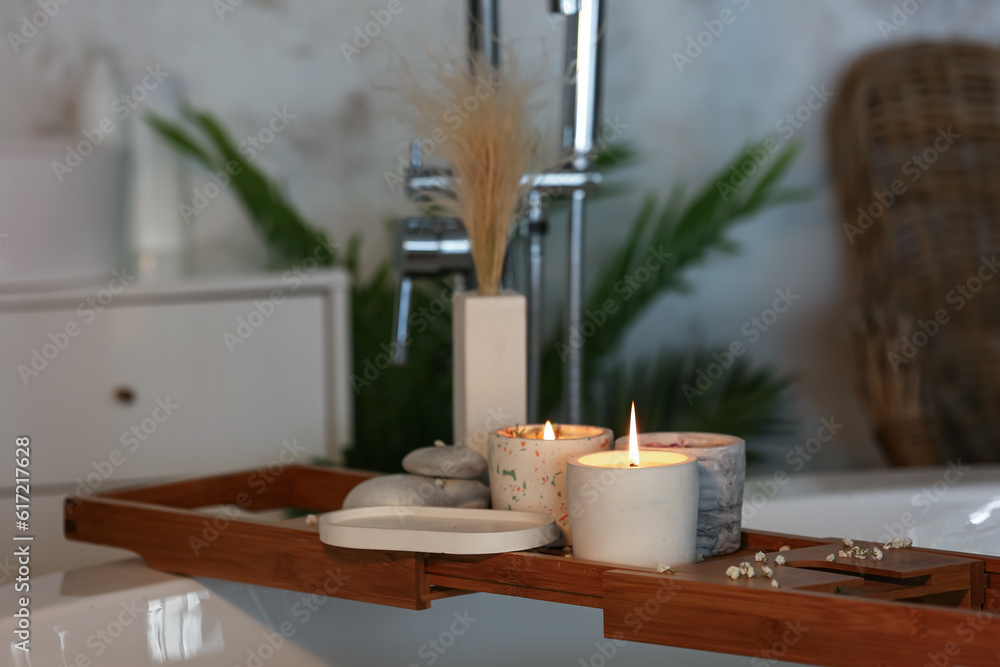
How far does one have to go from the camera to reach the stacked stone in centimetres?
69

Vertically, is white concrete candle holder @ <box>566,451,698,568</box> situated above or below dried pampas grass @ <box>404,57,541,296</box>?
below

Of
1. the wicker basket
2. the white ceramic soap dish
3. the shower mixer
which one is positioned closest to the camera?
the white ceramic soap dish

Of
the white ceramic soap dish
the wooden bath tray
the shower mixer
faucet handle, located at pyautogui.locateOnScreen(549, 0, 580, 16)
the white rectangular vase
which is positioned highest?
faucet handle, located at pyautogui.locateOnScreen(549, 0, 580, 16)

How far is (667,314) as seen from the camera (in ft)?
7.28

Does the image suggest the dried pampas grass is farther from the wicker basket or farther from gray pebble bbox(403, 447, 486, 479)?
the wicker basket

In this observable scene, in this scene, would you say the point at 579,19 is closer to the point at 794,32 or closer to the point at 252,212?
the point at 252,212

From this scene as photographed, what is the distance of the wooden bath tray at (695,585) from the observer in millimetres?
478

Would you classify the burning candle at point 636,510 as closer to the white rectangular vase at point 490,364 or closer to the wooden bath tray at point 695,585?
the wooden bath tray at point 695,585

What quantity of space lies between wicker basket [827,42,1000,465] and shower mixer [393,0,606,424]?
3.31ft

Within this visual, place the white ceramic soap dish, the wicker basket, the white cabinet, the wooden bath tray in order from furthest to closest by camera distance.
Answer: the wicker basket < the white cabinet < the white ceramic soap dish < the wooden bath tray

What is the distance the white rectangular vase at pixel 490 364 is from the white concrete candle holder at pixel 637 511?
0.18 meters

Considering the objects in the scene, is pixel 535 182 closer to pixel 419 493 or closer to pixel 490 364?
pixel 490 364

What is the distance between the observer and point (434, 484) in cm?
71

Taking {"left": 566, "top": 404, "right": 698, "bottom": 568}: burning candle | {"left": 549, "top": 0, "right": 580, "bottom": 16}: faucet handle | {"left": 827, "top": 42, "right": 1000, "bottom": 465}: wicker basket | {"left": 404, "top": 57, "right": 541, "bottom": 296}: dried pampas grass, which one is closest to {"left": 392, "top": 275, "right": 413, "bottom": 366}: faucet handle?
{"left": 404, "top": 57, "right": 541, "bottom": 296}: dried pampas grass
